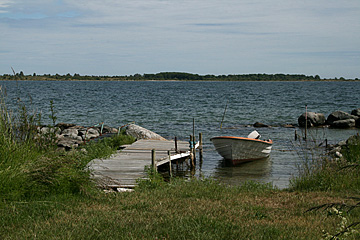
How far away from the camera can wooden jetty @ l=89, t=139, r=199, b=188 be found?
34.1 feet

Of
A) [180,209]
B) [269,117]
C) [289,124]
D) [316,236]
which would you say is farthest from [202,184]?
[269,117]

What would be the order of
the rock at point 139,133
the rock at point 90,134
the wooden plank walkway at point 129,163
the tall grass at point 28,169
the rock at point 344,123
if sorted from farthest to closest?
the rock at point 344,123 < the rock at point 90,134 < the rock at point 139,133 < the wooden plank walkway at point 129,163 < the tall grass at point 28,169

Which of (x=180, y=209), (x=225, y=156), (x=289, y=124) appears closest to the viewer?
(x=180, y=209)

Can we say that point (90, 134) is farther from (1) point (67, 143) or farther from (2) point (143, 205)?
(2) point (143, 205)

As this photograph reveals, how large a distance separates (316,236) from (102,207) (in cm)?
373

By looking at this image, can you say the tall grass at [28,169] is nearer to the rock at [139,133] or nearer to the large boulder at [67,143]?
the large boulder at [67,143]

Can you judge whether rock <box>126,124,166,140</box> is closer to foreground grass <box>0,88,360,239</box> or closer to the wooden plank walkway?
the wooden plank walkway

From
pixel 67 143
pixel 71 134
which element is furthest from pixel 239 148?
pixel 71 134

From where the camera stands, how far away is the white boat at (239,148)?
1795 cm

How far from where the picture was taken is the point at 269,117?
39.8 metres

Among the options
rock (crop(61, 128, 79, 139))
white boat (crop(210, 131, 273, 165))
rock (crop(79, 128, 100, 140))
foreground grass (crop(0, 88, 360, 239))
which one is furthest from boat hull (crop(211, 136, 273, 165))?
rock (crop(61, 128, 79, 139))

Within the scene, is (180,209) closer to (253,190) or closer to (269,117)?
(253,190)

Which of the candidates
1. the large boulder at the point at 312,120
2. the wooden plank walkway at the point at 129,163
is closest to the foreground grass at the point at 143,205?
the wooden plank walkway at the point at 129,163

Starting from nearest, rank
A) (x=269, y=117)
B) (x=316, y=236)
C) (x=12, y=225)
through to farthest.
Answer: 1. (x=316, y=236)
2. (x=12, y=225)
3. (x=269, y=117)
